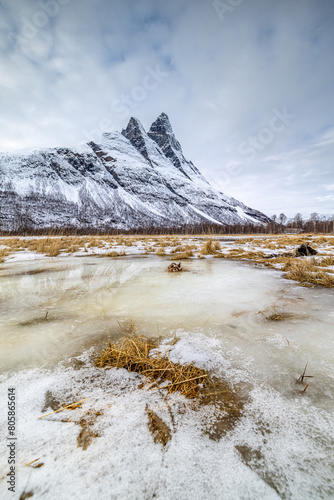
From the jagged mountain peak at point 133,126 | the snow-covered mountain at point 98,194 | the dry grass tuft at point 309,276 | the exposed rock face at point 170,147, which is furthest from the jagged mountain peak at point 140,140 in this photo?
the dry grass tuft at point 309,276

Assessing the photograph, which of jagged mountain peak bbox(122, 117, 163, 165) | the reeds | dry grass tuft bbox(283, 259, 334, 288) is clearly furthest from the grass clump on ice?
jagged mountain peak bbox(122, 117, 163, 165)

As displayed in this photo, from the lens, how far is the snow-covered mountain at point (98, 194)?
7075 centimetres

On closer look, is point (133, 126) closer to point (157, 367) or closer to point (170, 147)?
point (170, 147)

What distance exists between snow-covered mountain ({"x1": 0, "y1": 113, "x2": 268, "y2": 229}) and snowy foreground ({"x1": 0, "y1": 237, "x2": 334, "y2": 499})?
234ft

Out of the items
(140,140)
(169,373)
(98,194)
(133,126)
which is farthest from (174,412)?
(133,126)

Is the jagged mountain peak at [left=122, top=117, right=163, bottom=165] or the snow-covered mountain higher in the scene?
the jagged mountain peak at [left=122, top=117, right=163, bottom=165]

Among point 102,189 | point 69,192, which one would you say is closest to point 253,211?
point 102,189

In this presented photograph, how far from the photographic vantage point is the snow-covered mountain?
7075 centimetres

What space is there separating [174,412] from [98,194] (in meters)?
99.5

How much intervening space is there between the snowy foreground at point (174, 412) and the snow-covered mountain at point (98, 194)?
71.3 m

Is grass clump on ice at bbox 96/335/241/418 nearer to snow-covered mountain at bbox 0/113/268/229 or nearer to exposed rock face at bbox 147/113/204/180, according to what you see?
snow-covered mountain at bbox 0/113/268/229

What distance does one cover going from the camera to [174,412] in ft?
3.58

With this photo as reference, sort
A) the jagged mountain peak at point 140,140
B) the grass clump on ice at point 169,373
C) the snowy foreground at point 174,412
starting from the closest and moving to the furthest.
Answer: the snowy foreground at point 174,412 < the grass clump on ice at point 169,373 < the jagged mountain peak at point 140,140

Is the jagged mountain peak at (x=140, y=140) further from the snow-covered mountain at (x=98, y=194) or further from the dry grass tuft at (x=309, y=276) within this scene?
the dry grass tuft at (x=309, y=276)
